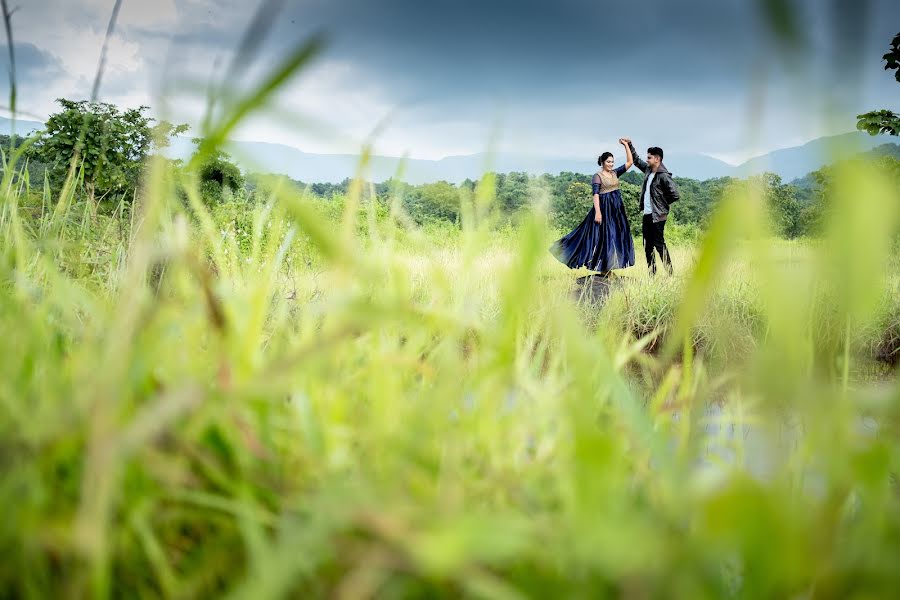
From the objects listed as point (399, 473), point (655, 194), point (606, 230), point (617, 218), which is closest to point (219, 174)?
point (606, 230)

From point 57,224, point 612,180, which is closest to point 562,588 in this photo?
point 57,224

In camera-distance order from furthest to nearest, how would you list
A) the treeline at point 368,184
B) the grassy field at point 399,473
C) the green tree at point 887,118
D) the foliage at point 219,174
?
the green tree at point 887,118
the foliage at point 219,174
the treeline at point 368,184
the grassy field at point 399,473

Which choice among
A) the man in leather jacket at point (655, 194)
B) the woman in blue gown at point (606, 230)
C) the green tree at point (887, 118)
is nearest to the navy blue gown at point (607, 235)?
the woman in blue gown at point (606, 230)

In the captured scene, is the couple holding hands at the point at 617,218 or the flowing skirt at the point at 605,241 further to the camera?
the flowing skirt at the point at 605,241

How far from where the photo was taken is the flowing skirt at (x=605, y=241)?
812cm

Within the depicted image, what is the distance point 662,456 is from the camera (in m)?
0.29

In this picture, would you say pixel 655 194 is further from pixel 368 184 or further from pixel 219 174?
pixel 368 184

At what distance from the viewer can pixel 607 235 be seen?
8133 mm

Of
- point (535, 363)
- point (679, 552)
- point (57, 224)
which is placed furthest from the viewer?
point (57, 224)

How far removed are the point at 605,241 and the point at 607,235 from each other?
0.09m

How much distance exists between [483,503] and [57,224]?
1.14 m

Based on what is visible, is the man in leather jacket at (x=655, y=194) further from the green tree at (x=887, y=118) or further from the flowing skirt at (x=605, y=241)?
the green tree at (x=887, y=118)

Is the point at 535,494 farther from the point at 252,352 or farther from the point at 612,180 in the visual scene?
the point at 612,180

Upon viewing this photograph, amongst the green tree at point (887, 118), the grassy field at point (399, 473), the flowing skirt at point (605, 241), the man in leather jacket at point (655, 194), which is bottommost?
the grassy field at point (399, 473)
